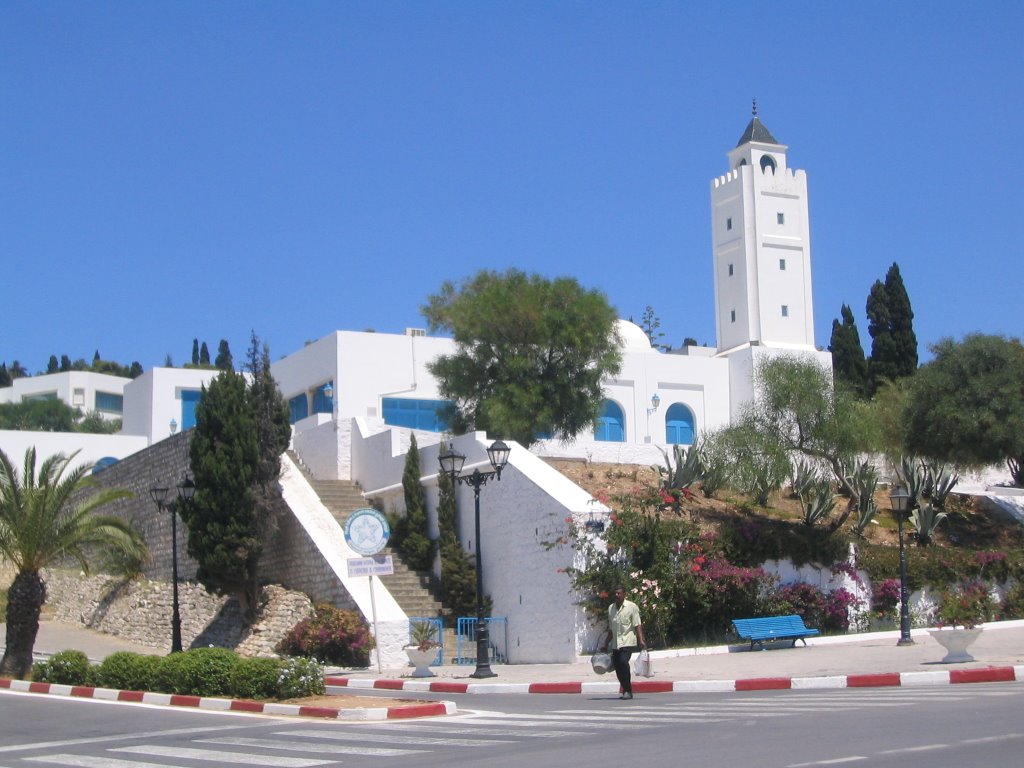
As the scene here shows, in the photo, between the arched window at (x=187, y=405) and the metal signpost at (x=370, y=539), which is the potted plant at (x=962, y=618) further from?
the arched window at (x=187, y=405)

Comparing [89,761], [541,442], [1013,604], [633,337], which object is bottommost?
[89,761]

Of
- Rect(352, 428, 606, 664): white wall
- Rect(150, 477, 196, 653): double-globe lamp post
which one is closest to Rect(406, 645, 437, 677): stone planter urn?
Rect(352, 428, 606, 664): white wall

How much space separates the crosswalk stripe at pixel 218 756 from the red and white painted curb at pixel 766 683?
7.25 meters

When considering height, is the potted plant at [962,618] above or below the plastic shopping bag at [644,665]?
above

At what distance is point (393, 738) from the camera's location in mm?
11492

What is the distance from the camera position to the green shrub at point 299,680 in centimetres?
1502

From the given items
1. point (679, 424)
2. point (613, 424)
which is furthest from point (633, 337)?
point (613, 424)

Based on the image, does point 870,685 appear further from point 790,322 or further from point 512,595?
point 790,322

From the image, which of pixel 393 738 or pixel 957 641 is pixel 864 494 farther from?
pixel 393 738

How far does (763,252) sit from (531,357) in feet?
89.1

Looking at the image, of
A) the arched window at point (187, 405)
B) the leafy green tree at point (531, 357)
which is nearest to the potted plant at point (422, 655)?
the leafy green tree at point (531, 357)

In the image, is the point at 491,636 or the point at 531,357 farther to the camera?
the point at 531,357

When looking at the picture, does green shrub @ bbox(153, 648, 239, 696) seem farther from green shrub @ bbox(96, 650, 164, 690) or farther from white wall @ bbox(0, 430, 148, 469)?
white wall @ bbox(0, 430, 148, 469)

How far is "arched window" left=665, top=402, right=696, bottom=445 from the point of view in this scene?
50.2 m
